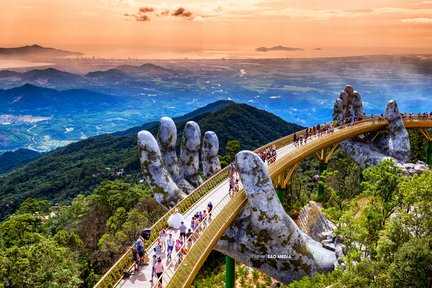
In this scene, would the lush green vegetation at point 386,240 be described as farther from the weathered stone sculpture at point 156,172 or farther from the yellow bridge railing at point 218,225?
the weathered stone sculpture at point 156,172

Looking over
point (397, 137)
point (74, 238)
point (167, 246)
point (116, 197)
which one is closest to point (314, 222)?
A: point (167, 246)

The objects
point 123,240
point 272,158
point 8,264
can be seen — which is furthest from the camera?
point 123,240

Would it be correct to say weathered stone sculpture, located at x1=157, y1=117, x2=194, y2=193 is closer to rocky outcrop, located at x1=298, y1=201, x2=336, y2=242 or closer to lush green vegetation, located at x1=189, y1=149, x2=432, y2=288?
lush green vegetation, located at x1=189, y1=149, x2=432, y2=288

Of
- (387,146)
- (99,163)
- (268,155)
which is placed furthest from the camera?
(99,163)

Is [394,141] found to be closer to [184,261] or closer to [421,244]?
[421,244]

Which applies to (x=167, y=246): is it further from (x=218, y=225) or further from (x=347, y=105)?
(x=347, y=105)

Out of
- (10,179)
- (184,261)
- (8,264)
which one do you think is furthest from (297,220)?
(10,179)

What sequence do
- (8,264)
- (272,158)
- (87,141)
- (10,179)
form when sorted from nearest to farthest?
(8,264), (272,158), (10,179), (87,141)
